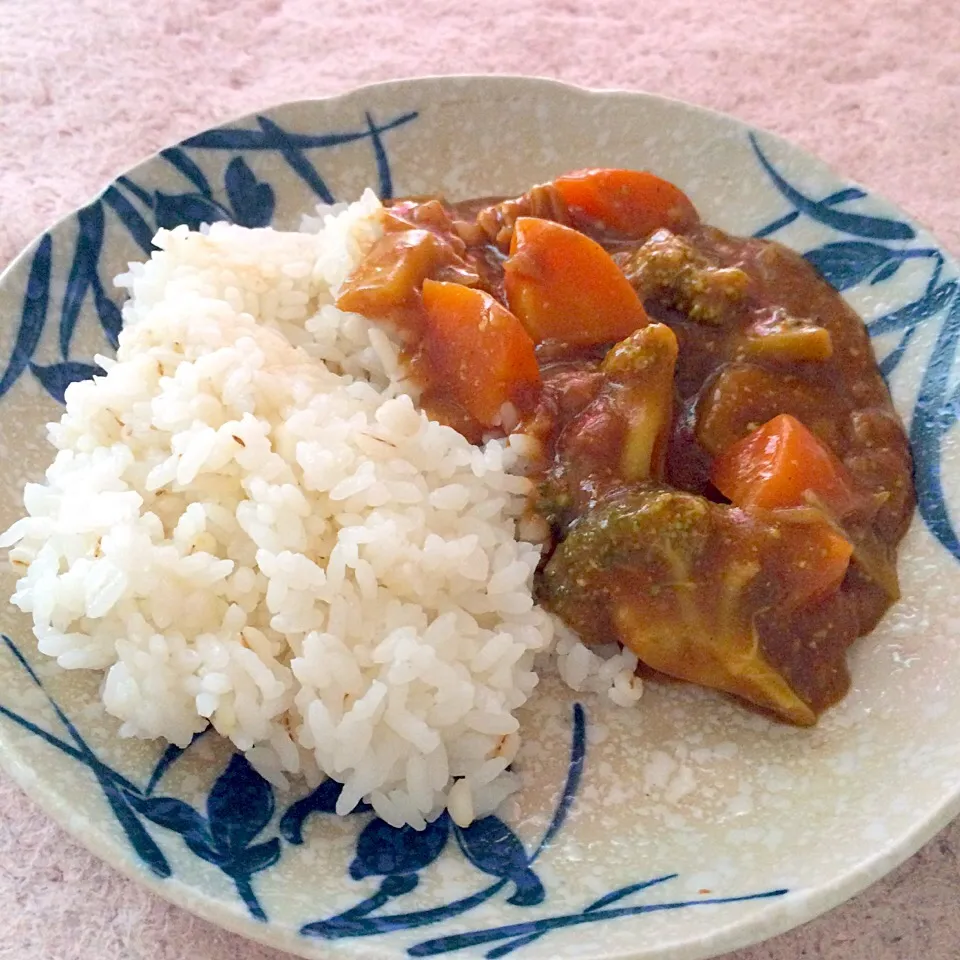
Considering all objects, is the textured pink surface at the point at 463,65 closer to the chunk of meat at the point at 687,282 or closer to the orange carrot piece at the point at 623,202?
the orange carrot piece at the point at 623,202

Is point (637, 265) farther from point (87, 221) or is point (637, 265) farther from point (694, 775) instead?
point (87, 221)

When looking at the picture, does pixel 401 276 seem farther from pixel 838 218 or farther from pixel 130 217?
pixel 838 218

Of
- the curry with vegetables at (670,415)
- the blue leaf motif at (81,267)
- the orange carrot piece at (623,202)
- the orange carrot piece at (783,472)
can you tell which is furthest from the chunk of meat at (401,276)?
the orange carrot piece at (783,472)

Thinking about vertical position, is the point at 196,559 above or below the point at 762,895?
above

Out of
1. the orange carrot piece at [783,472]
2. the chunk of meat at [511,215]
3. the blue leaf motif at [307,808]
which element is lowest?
the blue leaf motif at [307,808]

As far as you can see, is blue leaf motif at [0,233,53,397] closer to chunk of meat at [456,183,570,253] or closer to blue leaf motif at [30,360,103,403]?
blue leaf motif at [30,360,103,403]

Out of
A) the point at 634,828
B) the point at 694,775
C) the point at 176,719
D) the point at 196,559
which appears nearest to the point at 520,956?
the point at 634,828
